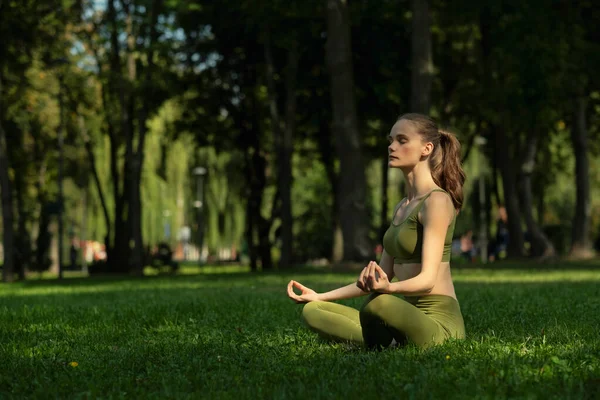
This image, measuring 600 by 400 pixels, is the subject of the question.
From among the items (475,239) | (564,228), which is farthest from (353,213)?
(475,239)

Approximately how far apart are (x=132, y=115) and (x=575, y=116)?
48.4 feet

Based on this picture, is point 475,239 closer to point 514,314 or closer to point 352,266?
point 352,266

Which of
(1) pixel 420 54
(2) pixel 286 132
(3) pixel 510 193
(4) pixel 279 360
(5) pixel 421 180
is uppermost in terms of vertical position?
(1) pixel 420 54

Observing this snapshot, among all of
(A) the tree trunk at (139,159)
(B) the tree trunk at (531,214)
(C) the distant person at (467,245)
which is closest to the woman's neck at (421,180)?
(A) the tree trunk at (139,159)

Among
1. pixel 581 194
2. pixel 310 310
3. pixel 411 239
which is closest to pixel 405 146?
pixel 411 239

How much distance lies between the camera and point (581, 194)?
38.3 m

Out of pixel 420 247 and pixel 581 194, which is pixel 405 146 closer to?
pixel 420 247

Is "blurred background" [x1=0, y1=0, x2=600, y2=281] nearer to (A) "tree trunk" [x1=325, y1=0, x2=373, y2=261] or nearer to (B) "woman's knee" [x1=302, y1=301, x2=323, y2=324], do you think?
(A) "tree trunk" [x1=325, y1=0, x2=373, y2=261]

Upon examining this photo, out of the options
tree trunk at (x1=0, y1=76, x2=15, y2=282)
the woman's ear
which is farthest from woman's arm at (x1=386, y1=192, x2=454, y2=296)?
tree trunk at (x1=0, y1=76, x2=15, y2=282)

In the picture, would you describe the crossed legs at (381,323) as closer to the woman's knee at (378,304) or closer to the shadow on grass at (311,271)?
the woman's knee at (378,304)

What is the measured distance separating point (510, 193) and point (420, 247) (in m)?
32.2

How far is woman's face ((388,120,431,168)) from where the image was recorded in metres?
7.25

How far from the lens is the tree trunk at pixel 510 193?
1516 inches

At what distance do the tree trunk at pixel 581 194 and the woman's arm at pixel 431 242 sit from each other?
31.6 meters
